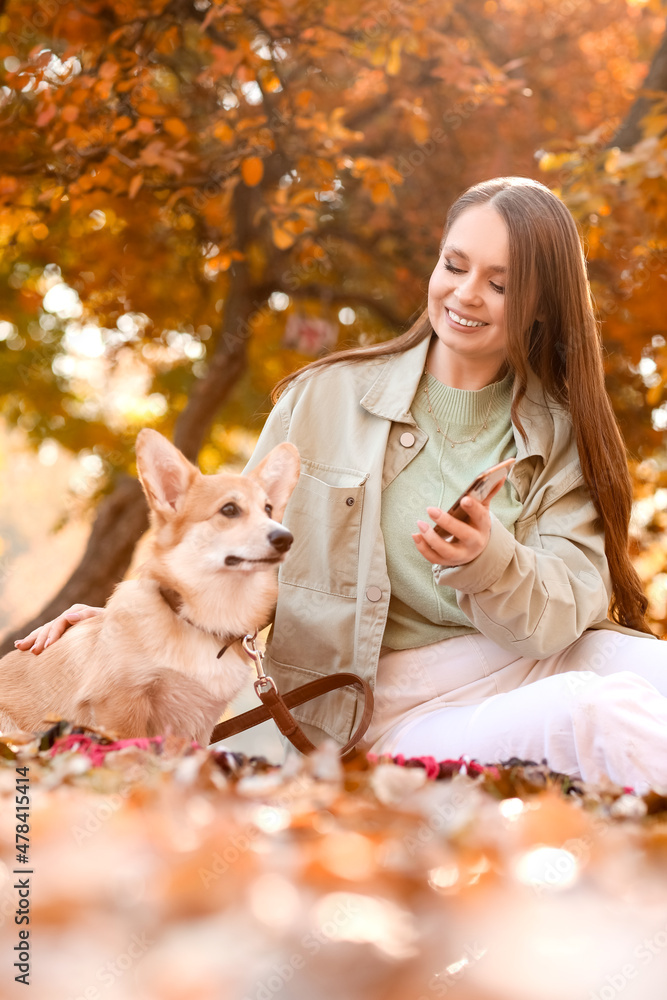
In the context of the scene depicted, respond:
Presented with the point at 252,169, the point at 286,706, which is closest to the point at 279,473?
the point at 286,706

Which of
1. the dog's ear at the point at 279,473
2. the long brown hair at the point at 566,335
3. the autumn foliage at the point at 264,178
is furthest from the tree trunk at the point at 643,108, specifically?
the dog's ear at the point at 279,473

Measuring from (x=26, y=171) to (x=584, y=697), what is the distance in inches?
137

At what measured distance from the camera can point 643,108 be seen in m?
4.71

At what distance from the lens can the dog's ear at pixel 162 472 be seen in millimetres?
2012

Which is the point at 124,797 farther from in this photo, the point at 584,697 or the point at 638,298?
the point at 638,298

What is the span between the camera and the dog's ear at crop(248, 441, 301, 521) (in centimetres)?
222

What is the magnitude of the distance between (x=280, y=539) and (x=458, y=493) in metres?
0.73

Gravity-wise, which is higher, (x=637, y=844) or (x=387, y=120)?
(x=637, y=844)

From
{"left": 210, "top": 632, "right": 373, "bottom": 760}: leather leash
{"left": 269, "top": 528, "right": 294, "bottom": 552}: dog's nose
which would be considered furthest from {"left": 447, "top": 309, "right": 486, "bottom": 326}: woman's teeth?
{"left": 210, "top": 632, "right": 373, "bottom": 760}: leather leash

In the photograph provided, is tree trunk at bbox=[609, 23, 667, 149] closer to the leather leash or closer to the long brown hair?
the long brown hair

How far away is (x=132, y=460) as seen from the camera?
24.7 feet

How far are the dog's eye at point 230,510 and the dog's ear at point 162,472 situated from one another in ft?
0.39

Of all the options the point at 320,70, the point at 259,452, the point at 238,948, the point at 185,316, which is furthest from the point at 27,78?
the point at 185,316

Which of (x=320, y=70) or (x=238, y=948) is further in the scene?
(x=320, y=70)
